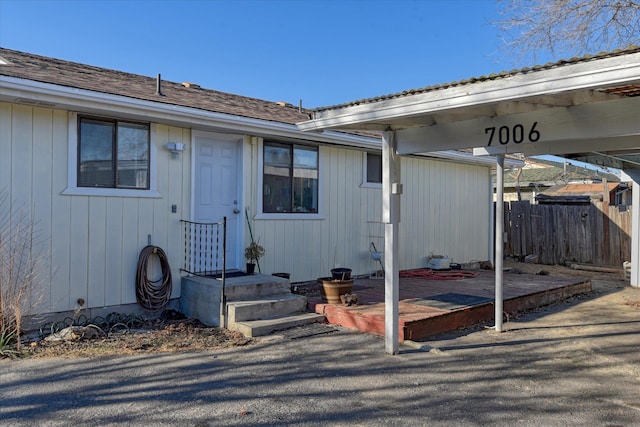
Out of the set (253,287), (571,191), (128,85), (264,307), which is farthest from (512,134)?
(571,191)

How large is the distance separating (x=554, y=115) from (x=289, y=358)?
11.3 ft

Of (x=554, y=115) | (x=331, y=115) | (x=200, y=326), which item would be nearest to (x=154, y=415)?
(x=200, y=326)

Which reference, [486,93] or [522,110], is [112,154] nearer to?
[486,93]

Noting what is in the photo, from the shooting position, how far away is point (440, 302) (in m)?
6.92

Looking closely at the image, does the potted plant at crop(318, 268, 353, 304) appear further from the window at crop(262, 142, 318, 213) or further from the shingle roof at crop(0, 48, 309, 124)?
the shingle roof at crop(0, 48, 309, 124)

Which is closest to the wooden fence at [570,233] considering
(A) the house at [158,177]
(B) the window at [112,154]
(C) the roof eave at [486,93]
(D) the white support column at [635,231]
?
(D) the white support column at [635,231]

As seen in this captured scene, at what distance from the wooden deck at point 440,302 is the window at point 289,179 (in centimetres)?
180

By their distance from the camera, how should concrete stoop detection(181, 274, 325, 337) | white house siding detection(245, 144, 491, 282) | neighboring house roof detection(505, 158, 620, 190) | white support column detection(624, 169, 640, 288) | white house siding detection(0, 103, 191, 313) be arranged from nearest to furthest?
white house siding detection(0, 103, 191, 313) → concrete stoop detection(181, 274, 325, 337) → white house siding detection(245, 144, 491, 282) → white support column detection(624, 169, 640, 288) → neighboring house roof detection(505, 158, 620, 190)

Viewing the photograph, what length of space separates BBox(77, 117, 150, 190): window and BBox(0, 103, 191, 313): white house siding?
173mm

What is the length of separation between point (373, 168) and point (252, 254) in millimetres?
3529

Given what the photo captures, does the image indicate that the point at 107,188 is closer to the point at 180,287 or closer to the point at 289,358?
the point at 180,287

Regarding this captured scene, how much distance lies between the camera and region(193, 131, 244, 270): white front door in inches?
294

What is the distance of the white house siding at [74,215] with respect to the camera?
576cm

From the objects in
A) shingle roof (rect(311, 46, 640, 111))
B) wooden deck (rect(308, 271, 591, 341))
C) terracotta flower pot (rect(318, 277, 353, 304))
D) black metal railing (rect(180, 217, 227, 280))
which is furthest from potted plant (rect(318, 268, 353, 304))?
shingle roof (rect(311, 46, 640, 111))
